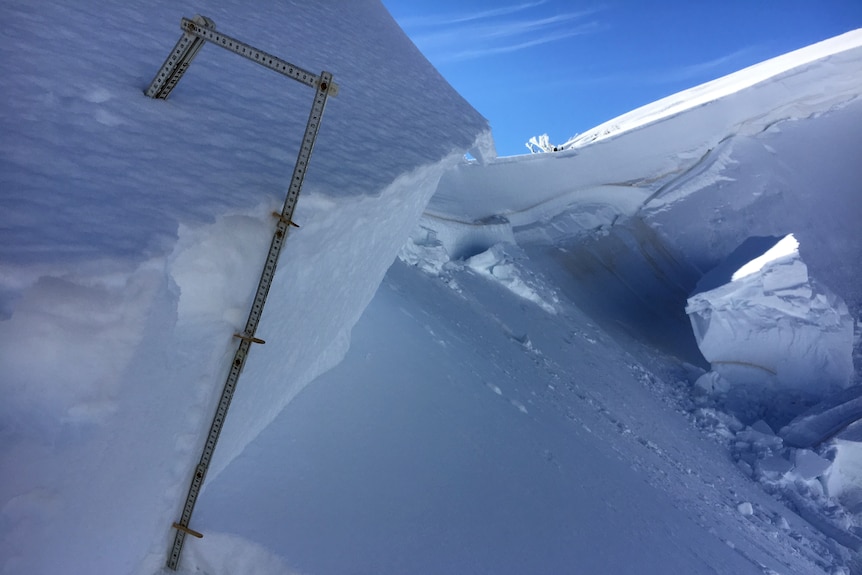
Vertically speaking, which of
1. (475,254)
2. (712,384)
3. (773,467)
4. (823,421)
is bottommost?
(773,467)

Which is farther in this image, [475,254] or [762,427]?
[475,254]

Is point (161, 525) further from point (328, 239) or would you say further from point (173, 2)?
point (173, 2)

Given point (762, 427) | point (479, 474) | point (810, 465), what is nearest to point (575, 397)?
point (479, 474)

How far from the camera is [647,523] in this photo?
13.9 ft

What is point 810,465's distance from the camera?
6.71 m

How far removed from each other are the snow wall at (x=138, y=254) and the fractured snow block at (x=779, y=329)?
22.9 ft

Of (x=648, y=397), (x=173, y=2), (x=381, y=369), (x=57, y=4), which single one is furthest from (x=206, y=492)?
(x=648, y=397)

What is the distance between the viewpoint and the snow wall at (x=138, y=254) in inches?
62.9

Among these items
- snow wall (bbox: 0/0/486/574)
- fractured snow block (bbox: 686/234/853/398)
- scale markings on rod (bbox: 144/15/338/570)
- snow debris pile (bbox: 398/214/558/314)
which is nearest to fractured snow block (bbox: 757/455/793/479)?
fractured snow block (bbox: 686/234/853/398)

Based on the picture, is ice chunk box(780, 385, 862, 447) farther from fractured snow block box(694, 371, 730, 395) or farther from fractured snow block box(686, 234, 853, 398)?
fractured snow block box(694, 371, 730, 395)

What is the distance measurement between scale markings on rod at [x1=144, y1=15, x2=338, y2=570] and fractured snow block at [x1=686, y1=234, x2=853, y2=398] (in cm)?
815

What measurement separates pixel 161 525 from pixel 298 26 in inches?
140

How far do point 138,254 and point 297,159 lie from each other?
77 cm

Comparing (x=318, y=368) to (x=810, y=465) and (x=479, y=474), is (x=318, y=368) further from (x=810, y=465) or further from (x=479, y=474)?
(x=810, y=465)
